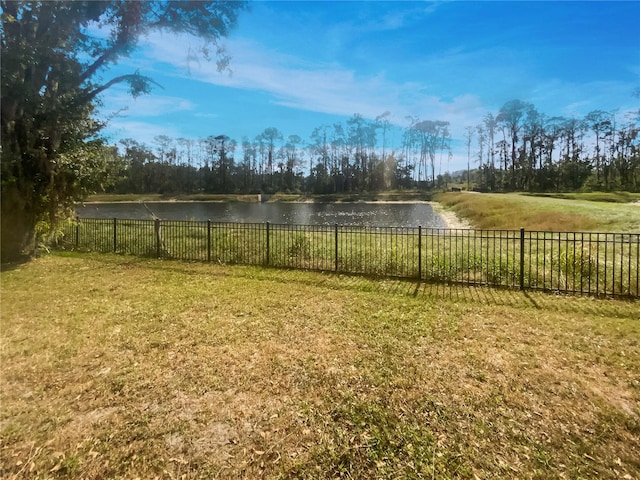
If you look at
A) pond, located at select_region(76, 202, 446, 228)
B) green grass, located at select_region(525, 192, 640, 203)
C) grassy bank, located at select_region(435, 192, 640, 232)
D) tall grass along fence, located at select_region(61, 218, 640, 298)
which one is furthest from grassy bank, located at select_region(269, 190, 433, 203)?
tall grass along fence, located at select_region(61, 218, 640, 298)

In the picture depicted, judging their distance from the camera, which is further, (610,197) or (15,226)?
(610,197)

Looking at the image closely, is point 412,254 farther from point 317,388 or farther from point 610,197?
point 610,197

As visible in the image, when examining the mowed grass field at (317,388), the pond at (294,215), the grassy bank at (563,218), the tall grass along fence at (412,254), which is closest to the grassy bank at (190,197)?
the pond at (294,215)

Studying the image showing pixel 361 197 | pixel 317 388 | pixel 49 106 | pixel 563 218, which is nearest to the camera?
pixel 317 388

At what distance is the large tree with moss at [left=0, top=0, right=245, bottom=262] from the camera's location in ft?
26.0

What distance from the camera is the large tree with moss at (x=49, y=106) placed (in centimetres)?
792

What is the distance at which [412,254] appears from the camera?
8.59m

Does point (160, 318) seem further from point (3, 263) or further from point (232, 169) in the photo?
point (232, 169)

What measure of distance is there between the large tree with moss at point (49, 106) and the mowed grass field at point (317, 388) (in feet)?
14.6

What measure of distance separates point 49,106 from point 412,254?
9.90 metres

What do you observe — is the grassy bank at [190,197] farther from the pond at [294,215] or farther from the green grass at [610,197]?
the green grass at [610,197]

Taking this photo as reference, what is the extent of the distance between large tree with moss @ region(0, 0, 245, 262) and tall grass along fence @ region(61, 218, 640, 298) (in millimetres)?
1857

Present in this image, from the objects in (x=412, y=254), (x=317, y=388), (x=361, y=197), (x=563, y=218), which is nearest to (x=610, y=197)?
(x=563, y=218)

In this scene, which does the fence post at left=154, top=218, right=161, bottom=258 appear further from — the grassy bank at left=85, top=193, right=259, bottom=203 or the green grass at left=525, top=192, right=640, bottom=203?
the grassy bank at left=85, top=193, right=259, bottom=203
